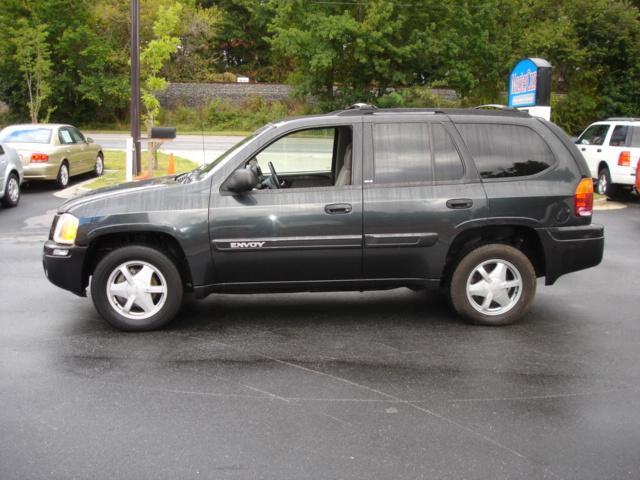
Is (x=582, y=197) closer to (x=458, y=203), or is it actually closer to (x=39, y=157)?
(x=458, y=203)

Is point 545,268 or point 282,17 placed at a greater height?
point 282,17

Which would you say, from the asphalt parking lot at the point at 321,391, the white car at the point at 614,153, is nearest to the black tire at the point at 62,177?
the asphalt parking lot at the point at 321,391

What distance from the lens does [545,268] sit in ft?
21.2

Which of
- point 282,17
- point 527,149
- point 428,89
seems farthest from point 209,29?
point 527,149

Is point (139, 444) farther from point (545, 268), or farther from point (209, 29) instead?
point (209, 29)

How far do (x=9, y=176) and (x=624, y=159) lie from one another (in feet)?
41.3

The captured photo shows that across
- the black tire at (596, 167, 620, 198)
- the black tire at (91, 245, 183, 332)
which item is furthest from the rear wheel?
the black tire at (596, 167, 620, 198)

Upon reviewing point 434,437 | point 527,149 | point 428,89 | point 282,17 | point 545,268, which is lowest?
point 434,437

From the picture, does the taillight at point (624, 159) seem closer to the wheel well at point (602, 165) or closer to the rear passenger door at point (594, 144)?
the wheel well at point (602, 165)

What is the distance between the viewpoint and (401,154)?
628cm

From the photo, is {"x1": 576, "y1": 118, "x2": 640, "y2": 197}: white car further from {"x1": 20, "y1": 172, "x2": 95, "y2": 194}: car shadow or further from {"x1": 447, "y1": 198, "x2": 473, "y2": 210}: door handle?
{"x1": 20, "y1": 172, "x2": 95, "y2": 194}: car shadow

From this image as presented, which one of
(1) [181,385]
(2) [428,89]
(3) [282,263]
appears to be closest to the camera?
(1) [181,385]

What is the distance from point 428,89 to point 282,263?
128ft

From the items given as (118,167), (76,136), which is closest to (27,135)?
(76,136)
